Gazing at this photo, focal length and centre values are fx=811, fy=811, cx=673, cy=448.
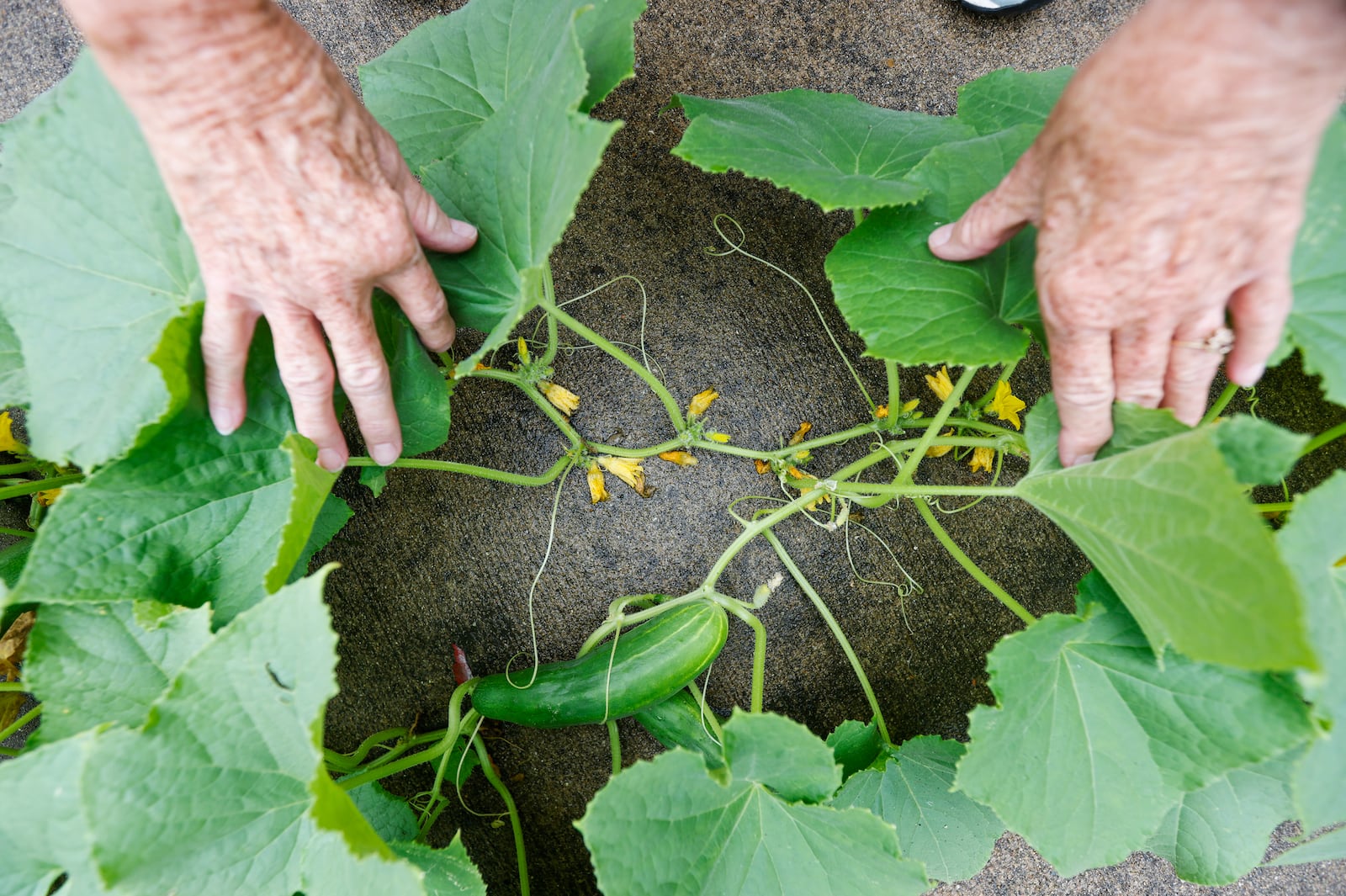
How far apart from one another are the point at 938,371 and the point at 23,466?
1.57 meters

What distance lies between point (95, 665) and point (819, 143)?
1148 mm

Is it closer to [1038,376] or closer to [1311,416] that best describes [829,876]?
[1038,376]

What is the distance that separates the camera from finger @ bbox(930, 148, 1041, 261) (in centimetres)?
90

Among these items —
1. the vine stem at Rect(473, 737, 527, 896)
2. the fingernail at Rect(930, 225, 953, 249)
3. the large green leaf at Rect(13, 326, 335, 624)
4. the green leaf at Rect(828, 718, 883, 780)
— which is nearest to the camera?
the large green leaf at Rect(13, 326, 335, 624)

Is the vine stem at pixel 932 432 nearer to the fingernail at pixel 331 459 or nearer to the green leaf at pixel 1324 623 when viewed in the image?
the green leaf at pixel 1324 623

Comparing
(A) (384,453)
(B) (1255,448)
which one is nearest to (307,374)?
(A) (384,453)

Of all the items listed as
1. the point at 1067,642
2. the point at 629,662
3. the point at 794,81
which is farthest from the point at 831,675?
the point at 794,81

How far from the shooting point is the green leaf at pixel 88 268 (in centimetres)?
96

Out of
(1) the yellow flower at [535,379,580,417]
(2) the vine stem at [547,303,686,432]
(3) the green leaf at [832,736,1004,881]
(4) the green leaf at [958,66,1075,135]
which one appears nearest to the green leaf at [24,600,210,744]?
(2) the vine stem at [547,303,686,432]

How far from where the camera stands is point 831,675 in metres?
1.53

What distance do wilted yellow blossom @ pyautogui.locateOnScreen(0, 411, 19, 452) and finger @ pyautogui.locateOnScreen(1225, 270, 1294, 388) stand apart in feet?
5.88

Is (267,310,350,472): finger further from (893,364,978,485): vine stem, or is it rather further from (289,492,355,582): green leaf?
(893,364,978,485): vine stem

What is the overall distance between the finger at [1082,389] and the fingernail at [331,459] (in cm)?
90

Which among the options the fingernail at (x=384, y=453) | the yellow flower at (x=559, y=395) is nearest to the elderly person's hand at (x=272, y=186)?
the fingernail at (x=384, y=453)
